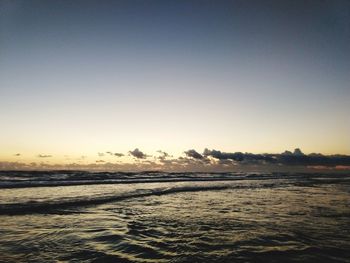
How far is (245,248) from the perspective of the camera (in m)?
6.73

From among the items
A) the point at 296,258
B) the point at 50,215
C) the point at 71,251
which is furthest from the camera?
the point at 50,215

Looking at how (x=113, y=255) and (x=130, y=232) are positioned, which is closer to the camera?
(x=113, y=255)

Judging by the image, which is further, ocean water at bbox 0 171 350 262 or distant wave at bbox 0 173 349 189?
distant wave at bbox 0 173 349 189

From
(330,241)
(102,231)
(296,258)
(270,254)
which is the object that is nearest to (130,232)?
(102,231)

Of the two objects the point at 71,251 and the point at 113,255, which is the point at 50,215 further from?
the point at 113,255

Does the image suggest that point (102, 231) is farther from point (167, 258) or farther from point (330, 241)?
point (330, 241)

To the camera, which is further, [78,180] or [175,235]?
[78,180]

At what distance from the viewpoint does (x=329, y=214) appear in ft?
36.6

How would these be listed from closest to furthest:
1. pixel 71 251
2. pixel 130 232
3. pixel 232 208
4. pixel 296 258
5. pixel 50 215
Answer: pixel 296 258 < pixel 71 251 < pixel 130 232 < pixel 50 215 < pixel 232 208

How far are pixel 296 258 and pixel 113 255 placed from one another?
13.1ft

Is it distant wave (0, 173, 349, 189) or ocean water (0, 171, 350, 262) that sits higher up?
distant wave (0, 173, 349, 189)

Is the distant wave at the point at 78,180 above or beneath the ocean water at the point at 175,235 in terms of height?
above

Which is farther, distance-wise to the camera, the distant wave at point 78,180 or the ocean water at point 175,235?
the distant wave at point 78,180

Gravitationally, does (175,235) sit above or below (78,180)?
below
